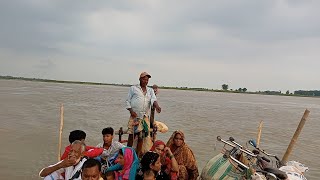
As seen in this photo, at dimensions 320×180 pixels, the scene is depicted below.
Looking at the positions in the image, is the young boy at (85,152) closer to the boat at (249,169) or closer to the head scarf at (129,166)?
the head scarf at (129,166)

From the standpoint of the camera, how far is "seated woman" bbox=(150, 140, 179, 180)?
4348 mm

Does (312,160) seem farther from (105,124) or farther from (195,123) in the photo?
(105,124)

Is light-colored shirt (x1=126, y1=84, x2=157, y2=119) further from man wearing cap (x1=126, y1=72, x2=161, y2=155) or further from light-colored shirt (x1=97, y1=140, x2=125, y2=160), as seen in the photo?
light-colored shirt (x1=97, y1=140, x2=125, y2=160)

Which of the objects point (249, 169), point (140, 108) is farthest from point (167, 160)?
point (140, 108)

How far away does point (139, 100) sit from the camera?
18.8ft

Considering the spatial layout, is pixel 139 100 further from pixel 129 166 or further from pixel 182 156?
pixel 129 166

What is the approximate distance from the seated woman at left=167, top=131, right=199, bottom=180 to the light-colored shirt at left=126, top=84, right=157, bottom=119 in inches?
37.6

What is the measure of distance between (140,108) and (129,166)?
1.85 metres

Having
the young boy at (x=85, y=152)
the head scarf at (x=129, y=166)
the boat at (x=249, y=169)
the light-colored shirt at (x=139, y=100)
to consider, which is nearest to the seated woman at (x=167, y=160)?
the head scarf at (x=129, y=166)

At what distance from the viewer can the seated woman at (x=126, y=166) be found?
401 centimetres

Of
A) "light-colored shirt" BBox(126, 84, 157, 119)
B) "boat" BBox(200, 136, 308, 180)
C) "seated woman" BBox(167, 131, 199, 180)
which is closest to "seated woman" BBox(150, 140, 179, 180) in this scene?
"seated woman" BBox(167, 131, 199, 180)

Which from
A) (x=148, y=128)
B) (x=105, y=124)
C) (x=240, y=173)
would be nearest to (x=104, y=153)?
(x=148, y=128)

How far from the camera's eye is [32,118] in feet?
55.0

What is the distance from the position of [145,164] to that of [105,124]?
494 inches
